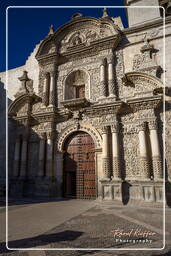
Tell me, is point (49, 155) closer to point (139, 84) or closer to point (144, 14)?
point (139, 84)

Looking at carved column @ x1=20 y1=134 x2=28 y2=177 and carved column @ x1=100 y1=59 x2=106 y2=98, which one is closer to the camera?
carved column @ x1=100 y1=59 x2=106 y2=98

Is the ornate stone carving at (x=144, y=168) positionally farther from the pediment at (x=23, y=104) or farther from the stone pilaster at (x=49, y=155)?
the pediment at (x=23, y=104)

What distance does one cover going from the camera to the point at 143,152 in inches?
290

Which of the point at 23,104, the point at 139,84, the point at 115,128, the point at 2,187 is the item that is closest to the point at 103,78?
the point at 139,84

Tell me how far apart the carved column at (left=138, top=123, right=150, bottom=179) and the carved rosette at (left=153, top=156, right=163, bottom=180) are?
0.27 metres

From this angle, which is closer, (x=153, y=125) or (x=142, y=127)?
(x=153, y=125)

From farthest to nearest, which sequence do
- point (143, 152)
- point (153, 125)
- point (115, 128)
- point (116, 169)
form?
point (115, 128) < point (116, 169) < point (153, 125) < point (143, 152)

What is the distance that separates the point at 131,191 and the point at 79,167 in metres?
2.80

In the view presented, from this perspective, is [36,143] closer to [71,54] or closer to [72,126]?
[72,126]

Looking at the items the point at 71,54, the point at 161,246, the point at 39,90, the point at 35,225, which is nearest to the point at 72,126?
the point at 39,90

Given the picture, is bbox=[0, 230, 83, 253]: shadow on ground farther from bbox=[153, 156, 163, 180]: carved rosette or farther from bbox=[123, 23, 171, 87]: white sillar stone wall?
bbox=[123, 23, 171, 87]: white sillar stone wall

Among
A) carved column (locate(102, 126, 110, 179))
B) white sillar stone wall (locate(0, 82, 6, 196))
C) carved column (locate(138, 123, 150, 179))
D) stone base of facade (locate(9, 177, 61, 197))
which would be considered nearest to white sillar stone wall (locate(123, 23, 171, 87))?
carved column (locate(138, 123, 150, 179))

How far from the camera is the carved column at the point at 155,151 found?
695cm

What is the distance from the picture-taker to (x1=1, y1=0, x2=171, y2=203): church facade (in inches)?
296
